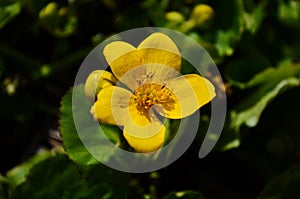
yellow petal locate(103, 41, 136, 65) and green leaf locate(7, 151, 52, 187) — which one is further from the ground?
yellow petal locate(103, 41, 136, 65)

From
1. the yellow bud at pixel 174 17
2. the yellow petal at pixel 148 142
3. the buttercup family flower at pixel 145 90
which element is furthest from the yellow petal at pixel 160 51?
the yellow bud at pixel 174 17

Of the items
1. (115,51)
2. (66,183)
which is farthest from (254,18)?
(66,183)

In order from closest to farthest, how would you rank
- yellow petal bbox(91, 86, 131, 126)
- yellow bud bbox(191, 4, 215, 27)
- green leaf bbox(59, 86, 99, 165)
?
1. yellow petal bbox(91, 86, 131, 126)
2. green leaf bbox(59, 86, 99, 165)
3. yellow bud bbox(191, 4, 215, 27)

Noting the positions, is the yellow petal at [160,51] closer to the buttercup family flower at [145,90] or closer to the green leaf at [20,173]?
the buttercup family flower at [145,90]

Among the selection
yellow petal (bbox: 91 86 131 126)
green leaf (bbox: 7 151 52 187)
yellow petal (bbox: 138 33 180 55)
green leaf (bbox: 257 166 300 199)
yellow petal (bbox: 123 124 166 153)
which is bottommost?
green leaf (bbox: 257 166 300 199)

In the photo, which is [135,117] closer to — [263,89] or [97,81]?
[97,81]

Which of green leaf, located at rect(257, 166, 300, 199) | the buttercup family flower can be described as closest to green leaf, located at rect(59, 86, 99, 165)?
the buttercup family flower

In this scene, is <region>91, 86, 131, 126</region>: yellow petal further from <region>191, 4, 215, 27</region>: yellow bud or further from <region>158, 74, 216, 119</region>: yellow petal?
<region>191, 4, 215, 27</region>: yellow bud
